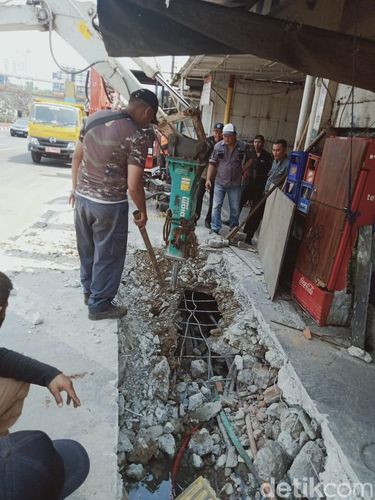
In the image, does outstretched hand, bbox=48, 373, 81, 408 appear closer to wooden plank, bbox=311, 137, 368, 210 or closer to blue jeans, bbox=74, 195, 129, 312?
blue jeans, bbox=74, 195, 129, 312

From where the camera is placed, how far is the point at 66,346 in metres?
2.55

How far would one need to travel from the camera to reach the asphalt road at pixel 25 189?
5729 mm

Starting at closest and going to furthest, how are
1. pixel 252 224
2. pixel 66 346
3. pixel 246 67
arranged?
pixel 66 346 < pixel 252 224 < pixel 246 67

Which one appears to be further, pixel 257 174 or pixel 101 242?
pixel 257 174

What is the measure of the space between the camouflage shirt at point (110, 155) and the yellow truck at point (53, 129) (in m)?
9.97

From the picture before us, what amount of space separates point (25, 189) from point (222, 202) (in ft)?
16.1

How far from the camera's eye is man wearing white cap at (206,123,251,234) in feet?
17.7

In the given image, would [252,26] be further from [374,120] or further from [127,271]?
[127,271]

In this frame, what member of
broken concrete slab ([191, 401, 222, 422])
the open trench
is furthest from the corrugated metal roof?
broken concrete slab ([191, 401, 222, 422])

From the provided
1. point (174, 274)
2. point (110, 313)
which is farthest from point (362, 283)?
point (110, 313)

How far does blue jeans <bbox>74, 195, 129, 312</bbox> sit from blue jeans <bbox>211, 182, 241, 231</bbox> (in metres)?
3.00

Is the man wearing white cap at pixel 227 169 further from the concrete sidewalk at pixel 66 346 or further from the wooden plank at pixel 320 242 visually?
the concrete sidewalk at pixel 66 346

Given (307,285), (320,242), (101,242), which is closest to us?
(101,242)

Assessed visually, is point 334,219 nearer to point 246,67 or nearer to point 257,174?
point 257,174
